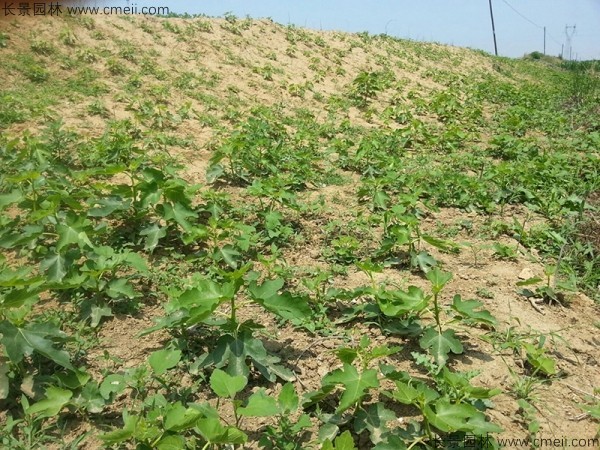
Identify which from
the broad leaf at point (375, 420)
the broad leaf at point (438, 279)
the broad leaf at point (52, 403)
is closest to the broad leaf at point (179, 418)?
the broad leaf at point (52, 403)

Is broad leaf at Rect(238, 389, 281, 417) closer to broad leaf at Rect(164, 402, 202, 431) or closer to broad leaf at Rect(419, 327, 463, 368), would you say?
broad leaf at Rect(164, 402, 202, 431)

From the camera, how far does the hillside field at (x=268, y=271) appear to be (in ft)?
7.13

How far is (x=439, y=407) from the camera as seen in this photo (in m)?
2.02

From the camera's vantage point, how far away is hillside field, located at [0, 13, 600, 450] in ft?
7.13

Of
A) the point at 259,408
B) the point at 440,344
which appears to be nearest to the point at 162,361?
the point at 259,408

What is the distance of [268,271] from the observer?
11.2ft

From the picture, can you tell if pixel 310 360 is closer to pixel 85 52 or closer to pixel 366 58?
pixel 85 52

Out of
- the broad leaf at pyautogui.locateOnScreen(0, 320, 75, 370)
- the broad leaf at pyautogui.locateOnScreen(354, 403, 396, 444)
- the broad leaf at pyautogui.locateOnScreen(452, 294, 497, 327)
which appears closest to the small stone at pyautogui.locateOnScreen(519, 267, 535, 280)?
the broad leaf at pyautogui.locateOnScreen(452, 294, 497, 327)

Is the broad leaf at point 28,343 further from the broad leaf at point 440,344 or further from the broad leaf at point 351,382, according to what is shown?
the broad leaf at point 440,344

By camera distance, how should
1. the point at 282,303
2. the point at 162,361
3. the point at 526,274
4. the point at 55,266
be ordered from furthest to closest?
the point at 526,274, the point at 55,266, the point at 282,303, the point at 162,361

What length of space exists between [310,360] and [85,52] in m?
6.35

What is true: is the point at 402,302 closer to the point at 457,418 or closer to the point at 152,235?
the point at 457,418

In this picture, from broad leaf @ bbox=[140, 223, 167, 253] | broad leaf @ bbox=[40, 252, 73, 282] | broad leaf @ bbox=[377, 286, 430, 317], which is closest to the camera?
broad leaf @ bbox=[377, 286, 430, 317]

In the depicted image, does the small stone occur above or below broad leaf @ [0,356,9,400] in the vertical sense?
above
